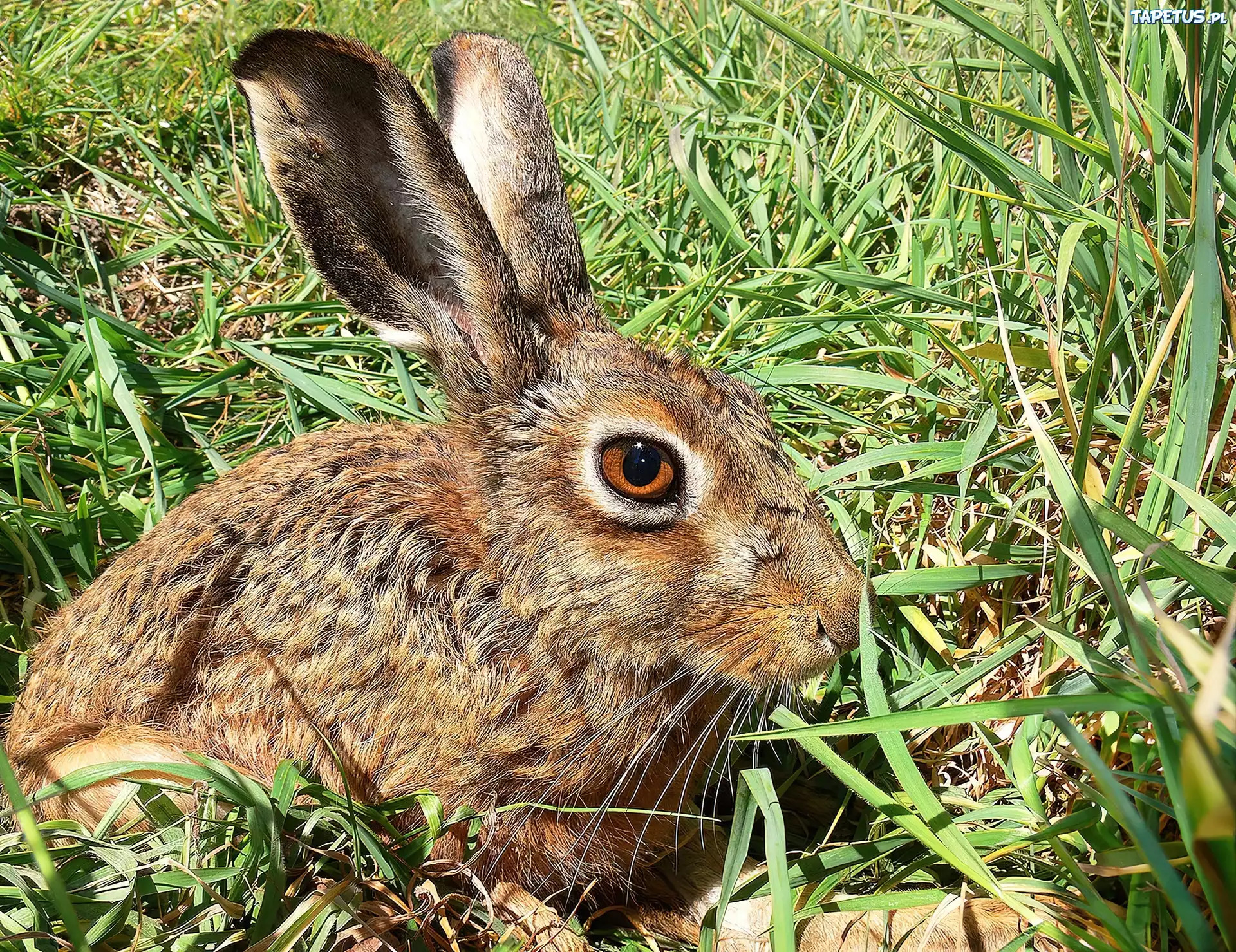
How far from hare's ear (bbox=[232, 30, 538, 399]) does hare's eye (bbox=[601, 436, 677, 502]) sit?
447mm

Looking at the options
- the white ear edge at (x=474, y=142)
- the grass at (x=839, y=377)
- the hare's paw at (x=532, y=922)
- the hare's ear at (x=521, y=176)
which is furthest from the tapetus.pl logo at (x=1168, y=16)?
the hare's paw at (x=532, y=922)

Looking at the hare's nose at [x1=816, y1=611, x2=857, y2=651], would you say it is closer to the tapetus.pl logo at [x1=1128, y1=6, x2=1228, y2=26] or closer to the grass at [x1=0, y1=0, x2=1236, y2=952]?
the grass at [x1=0, y1=0, x2=1236, y2=952]

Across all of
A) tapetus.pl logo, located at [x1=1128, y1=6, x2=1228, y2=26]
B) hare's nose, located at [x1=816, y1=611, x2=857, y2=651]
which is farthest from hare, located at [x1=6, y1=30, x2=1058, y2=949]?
tapetus.pl logo, located at [x1=1128, y1=6, x2=1228, y2=26]

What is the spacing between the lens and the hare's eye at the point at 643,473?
9.87ft

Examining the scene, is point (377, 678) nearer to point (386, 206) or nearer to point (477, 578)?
point (477, 578)

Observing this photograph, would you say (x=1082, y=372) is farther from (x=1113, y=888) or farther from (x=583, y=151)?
(x=583, y=151)

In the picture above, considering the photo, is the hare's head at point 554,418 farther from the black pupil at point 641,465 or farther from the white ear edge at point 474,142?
the white ear edge at point 474,142

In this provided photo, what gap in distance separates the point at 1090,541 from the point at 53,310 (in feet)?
14.2

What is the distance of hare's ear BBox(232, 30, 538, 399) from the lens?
2982 mm

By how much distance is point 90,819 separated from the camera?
307 cm

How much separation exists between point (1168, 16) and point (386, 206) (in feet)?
7.88

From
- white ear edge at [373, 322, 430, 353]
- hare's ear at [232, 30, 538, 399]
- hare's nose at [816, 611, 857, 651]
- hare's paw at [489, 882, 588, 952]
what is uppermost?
hare's ear at [232, 30, 538, 399]

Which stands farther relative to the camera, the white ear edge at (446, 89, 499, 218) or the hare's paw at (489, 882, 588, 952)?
the white ear edge at (446, 89, 499, 218)

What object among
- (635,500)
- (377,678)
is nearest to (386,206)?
(635,500)
